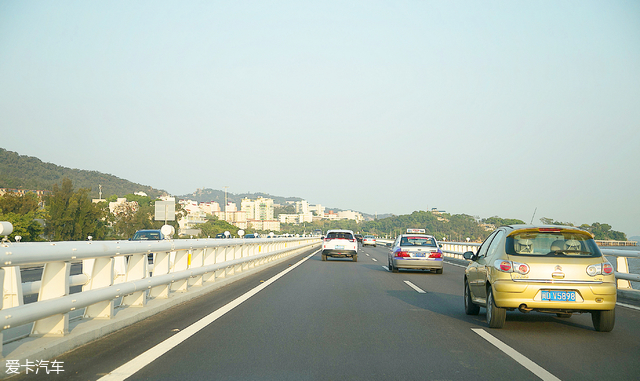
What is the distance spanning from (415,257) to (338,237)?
32.1 ft

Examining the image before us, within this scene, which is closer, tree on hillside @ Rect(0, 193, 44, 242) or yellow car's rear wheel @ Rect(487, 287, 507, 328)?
yellow car's rear wheel @ Rect(487, 287, 507, 328)

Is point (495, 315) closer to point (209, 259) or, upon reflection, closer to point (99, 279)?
point (99, 279)

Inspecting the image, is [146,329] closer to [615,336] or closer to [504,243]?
[504,243]

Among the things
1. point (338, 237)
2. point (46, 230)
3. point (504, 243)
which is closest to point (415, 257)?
point (338, 237)

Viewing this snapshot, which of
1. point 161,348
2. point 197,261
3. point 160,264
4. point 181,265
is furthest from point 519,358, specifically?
point 197,261

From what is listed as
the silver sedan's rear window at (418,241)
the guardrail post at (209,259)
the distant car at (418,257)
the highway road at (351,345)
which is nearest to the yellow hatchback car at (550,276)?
the highway road at (351,345)

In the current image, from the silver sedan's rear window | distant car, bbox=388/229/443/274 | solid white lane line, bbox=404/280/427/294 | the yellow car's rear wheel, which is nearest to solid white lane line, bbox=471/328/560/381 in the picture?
the yellow car's rear wheel

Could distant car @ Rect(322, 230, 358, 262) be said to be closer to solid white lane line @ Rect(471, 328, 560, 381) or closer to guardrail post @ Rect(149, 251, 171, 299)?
guardrail post @ Rect(149, 251, 171, 299)

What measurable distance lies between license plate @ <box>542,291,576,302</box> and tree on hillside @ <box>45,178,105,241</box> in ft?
243

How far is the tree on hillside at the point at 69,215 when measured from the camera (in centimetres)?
7350

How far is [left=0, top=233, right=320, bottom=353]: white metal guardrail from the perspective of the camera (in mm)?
4957

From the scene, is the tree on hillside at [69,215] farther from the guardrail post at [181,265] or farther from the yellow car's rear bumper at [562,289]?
the yellow car's rear bumper at [562,289]

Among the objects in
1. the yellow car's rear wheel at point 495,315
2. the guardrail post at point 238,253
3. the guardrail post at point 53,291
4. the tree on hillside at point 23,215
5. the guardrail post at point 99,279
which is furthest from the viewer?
the tree on hillside at point 23,215

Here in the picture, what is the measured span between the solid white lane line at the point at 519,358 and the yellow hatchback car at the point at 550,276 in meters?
0.53
